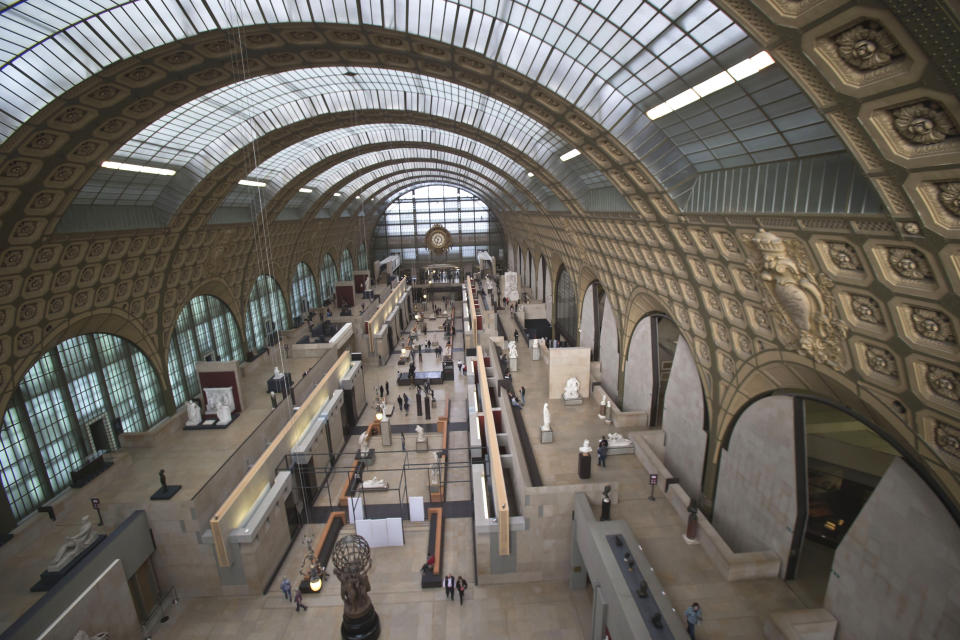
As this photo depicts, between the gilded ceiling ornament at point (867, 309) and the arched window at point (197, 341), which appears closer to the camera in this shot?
the gilded ceiling ornament at point (867, 309)

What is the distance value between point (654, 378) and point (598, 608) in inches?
427

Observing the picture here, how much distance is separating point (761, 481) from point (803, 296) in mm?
6270

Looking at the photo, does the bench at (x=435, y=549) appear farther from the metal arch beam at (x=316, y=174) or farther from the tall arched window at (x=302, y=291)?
the tall arched window at (x=302, y=291)

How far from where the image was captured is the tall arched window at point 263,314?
36.0 m

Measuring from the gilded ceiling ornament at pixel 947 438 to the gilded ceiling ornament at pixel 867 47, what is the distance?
5.69m

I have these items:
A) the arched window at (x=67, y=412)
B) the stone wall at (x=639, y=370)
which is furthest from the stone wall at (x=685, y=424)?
the arched window at (x=67, y=412)

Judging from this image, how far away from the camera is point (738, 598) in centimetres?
1171

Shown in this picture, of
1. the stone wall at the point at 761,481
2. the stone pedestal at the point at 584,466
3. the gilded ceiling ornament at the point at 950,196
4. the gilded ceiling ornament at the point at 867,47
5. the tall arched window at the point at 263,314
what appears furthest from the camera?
the tall arched window at the point at 263,314

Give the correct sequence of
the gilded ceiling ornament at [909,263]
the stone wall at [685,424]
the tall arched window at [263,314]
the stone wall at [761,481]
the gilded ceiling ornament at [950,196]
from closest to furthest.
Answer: the gilded ceiling ornament at [950,196] < the gilded ceiling ornament at [909,263] < the stone wall at [761,481] < the stone wall at [685,424] < the tall arched window at [263,314]

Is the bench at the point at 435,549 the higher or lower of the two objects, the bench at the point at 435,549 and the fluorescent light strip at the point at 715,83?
the lower

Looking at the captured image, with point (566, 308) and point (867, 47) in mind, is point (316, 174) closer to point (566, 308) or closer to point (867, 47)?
point (566, 308)

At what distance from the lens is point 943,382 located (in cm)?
751

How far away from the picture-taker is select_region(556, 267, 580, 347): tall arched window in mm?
37853

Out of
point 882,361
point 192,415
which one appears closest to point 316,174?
point 192,415
